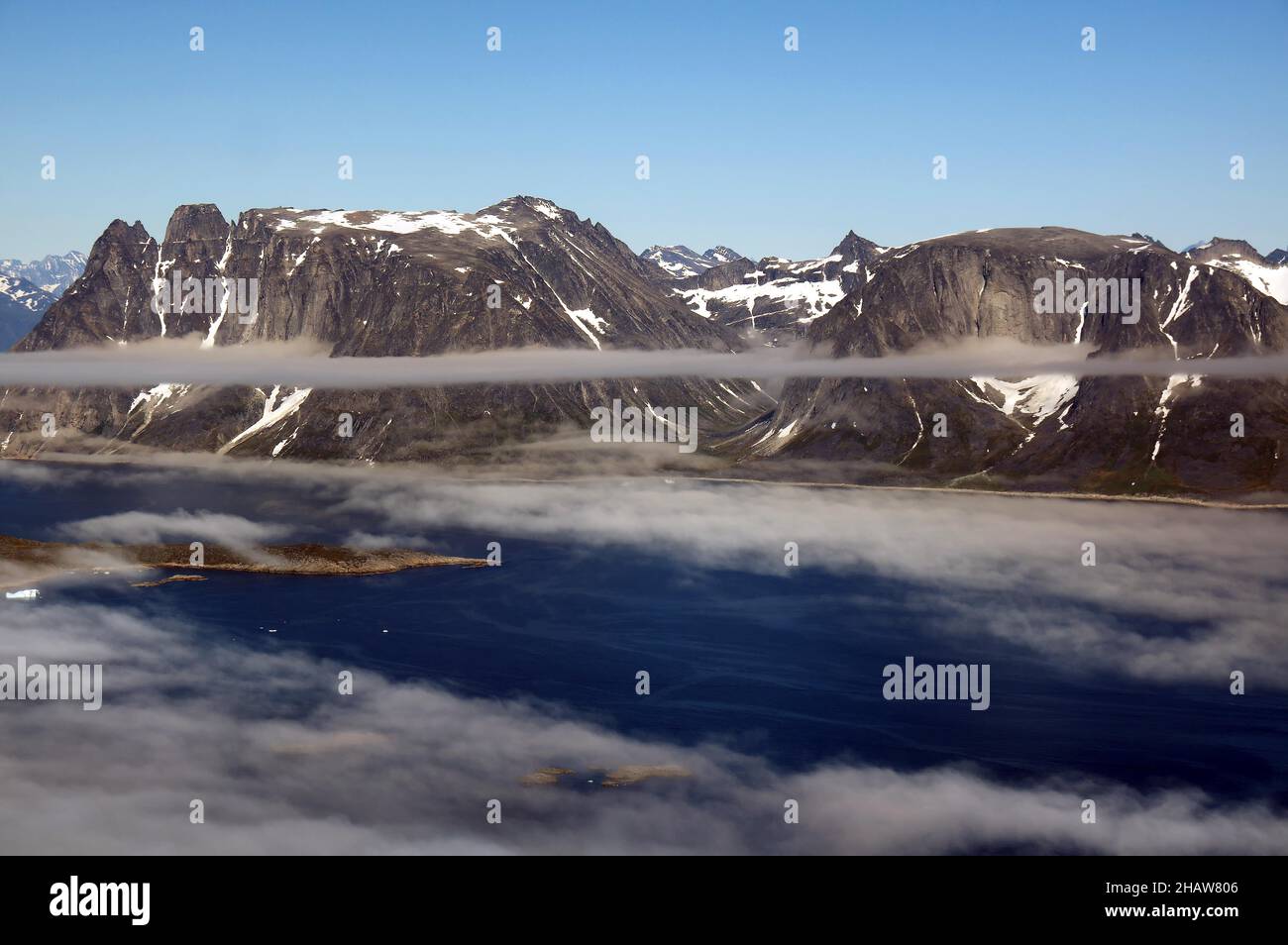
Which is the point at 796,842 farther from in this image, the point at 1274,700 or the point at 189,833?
the point at 1274,700

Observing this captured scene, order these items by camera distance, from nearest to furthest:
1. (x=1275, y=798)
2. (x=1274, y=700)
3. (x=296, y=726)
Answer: (x=1275, y=798) < (x=296, y=726) < (x=1274, y=700)

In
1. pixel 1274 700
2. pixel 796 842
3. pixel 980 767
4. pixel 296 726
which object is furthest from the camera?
pixel 1274 700

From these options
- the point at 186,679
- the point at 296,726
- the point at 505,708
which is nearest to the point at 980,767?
the point at 505,708
